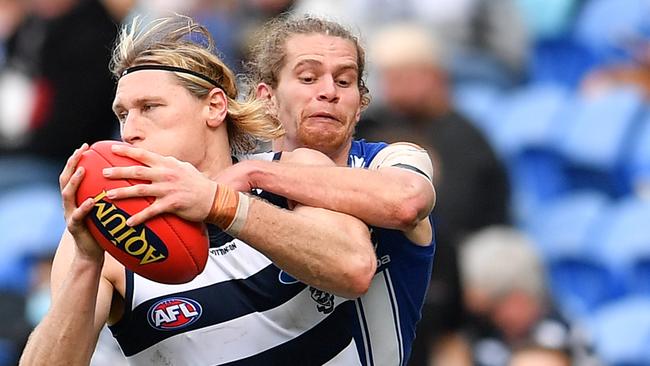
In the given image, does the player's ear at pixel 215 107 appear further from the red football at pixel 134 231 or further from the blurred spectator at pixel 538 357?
the blurred spectator at pixel 538 357

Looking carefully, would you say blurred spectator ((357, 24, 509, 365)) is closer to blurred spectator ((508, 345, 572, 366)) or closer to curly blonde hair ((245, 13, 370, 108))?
blurred spectator ((508, 345, 572, 366))

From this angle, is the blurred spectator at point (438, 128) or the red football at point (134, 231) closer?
the red football at point (134, 231)

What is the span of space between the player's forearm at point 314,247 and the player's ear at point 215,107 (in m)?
0.45

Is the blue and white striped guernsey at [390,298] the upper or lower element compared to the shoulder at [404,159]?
lower

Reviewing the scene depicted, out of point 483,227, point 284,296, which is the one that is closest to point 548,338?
point 483,227

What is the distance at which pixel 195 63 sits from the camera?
193 inches

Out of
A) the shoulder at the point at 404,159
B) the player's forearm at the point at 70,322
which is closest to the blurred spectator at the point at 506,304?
the shoulder at the point at 404,159

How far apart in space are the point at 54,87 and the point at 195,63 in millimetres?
5943

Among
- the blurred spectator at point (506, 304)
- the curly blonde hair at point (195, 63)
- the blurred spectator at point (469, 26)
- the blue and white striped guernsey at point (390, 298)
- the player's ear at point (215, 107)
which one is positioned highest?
the blurred spectator at point (469, 26)

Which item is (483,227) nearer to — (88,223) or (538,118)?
(538,118)

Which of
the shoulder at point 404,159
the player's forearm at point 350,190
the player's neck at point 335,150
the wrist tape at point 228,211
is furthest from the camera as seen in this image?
the player's neck at point 335,150

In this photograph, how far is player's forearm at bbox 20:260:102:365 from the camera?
454 centimetres

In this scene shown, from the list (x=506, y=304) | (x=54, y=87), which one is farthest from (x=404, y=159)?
(x=54, y=87)

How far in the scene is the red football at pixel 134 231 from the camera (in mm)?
4293
